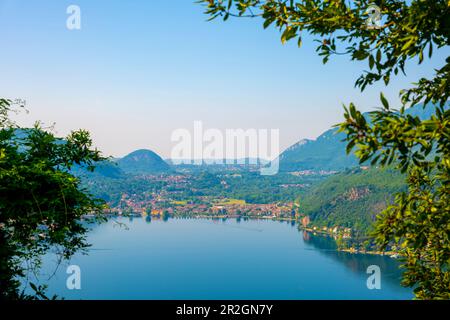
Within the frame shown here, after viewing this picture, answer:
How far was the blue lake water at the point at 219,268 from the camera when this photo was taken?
45.1 metres

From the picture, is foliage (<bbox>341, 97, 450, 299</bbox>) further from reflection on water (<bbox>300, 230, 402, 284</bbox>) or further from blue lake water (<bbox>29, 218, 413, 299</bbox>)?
reflection on water (<bbox>300, 230, 402, 284</bbox>)

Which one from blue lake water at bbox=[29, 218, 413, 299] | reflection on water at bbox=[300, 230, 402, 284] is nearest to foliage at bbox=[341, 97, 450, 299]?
blue lake water at bbox=[29, 218, 413, 299]

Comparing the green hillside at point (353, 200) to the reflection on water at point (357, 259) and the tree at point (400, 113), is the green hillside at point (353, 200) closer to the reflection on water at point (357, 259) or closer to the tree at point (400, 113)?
the reflection on water at point (357, 259)

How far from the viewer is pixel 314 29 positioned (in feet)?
8.61

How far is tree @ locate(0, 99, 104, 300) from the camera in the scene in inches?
137

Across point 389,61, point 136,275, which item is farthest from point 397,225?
point 136,275

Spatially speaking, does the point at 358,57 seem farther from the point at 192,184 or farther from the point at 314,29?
the point at 192,184

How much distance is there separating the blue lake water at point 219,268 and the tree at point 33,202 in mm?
31407

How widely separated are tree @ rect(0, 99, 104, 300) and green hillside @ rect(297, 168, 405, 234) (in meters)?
85.1

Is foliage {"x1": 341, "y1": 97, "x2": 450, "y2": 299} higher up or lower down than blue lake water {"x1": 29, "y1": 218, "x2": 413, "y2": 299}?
higher up

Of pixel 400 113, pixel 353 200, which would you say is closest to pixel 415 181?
pixel 400 113

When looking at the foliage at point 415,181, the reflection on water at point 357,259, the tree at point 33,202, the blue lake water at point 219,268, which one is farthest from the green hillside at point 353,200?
the tree at point 33,202

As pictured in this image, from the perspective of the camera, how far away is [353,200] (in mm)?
103875
